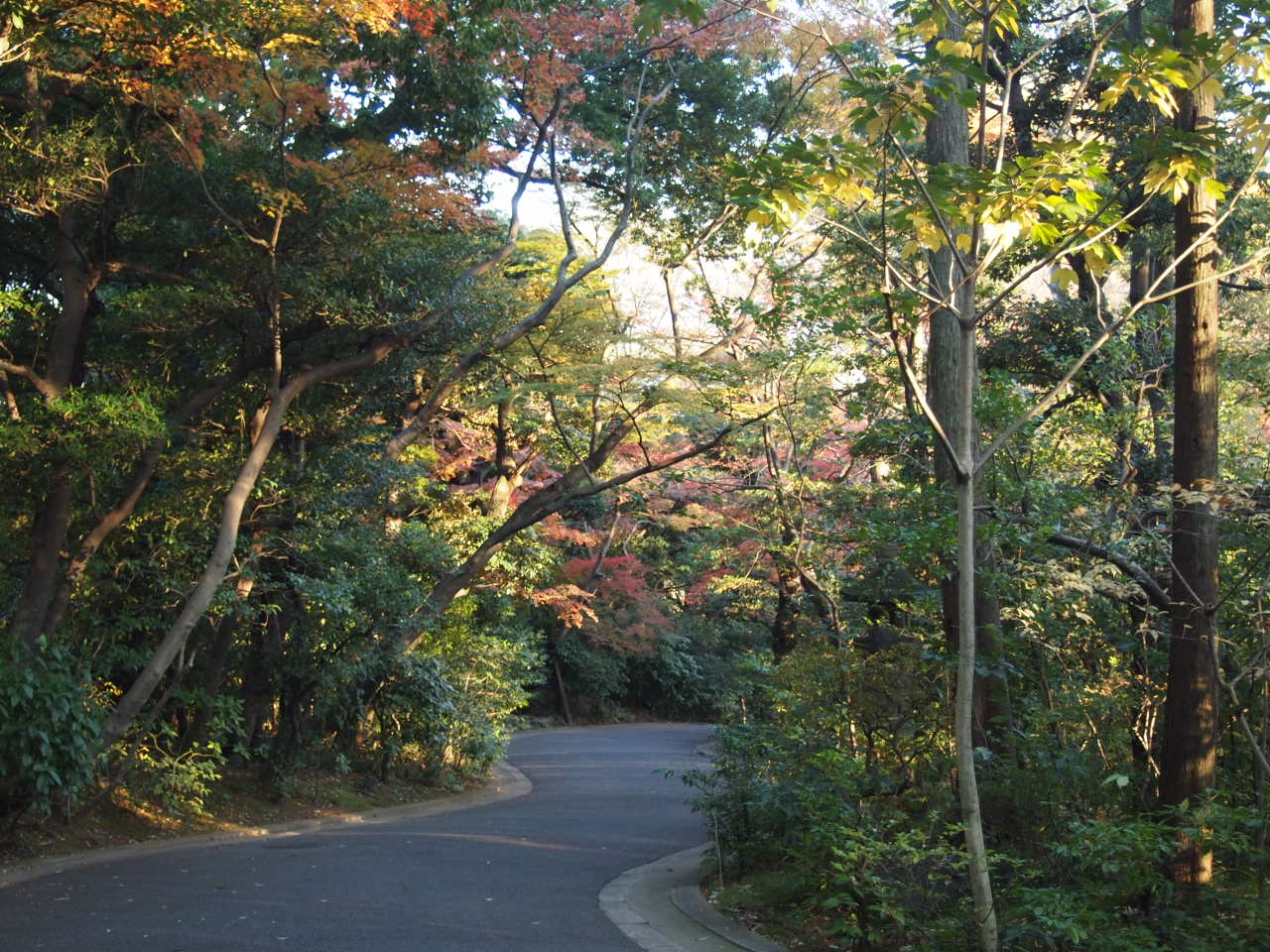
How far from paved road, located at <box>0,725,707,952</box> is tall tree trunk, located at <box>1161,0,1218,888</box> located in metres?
3.69

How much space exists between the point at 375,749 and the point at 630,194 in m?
9.85

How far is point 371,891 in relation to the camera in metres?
9.05

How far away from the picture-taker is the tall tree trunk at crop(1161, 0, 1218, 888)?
22.0 feet

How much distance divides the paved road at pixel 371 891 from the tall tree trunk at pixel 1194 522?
3693 millimetres

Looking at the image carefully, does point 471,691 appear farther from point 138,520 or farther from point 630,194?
point 630,194

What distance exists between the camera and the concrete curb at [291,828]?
402 inches

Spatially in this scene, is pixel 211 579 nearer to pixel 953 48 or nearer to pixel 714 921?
pixel 714 921

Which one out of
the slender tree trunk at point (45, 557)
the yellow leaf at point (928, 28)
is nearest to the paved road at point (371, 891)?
the slender tree trunk at point (45, 557)

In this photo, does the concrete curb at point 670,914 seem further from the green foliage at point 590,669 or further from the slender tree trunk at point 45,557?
the green foliage at point 590,669

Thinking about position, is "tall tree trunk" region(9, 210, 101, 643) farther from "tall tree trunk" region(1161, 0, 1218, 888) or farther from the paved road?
"tall tree trunk" region(1161, 0, 1218, 888)

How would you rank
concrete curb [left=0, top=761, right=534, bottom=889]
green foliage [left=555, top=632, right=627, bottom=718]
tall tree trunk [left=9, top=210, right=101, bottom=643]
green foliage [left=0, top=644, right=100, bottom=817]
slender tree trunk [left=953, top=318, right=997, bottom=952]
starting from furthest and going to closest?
green foliage [left=555, top=632, right=627, bottom=718], tall tree trunk [left=9, top=210, right=101, bottom=643], concrete curb [left=0, top=761, right=534, bottom=889], green foliage [left=0, top=644, right=100, bottom=817], slender tree trunk [left=953, top=318, right=997, bottom=952]

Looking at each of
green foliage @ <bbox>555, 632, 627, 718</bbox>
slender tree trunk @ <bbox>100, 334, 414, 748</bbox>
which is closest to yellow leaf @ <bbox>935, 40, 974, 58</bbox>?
slender tree trunk @ <bbox>100, 334, 414, 748</bbox>

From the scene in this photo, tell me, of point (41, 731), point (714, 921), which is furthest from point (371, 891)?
point (41, 731)

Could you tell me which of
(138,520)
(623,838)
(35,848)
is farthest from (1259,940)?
(138,520)
